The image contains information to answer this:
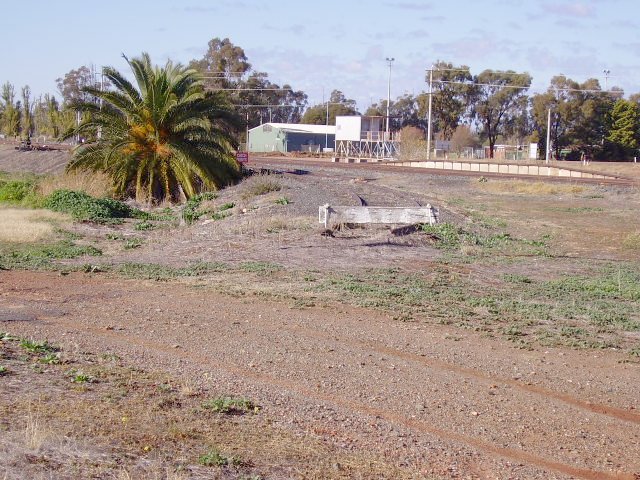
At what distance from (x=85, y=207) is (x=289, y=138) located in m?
76.6

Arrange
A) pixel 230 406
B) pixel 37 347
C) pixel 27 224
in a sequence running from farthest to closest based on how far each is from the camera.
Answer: pixel 27 224 → pixel 37 347 → pixel 230 406

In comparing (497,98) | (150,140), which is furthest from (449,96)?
(150,140)

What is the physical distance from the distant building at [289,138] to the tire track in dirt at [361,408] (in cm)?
8831

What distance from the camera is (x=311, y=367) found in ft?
30.7

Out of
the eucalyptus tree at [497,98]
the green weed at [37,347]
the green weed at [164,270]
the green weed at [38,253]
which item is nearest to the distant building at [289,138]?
the eucalyptus tree at [497,98]

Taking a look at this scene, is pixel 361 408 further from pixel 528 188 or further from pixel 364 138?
pixel 364 138

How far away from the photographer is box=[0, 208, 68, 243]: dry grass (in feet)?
64.9

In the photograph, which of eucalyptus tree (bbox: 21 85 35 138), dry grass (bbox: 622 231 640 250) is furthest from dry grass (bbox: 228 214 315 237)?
eucalyptus tree (bbox: 21 85 35 138)

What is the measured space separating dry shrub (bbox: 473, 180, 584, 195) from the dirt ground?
19.9 meters

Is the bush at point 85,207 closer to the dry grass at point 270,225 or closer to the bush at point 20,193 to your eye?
the bush at point 20,193

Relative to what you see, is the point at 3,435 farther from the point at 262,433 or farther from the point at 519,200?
the point at 519,200

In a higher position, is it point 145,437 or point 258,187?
point 258,187

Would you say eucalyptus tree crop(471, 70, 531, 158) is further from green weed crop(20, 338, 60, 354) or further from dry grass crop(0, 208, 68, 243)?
green weed crop(20, 338, 60, 354)

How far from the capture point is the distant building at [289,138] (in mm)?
99750
